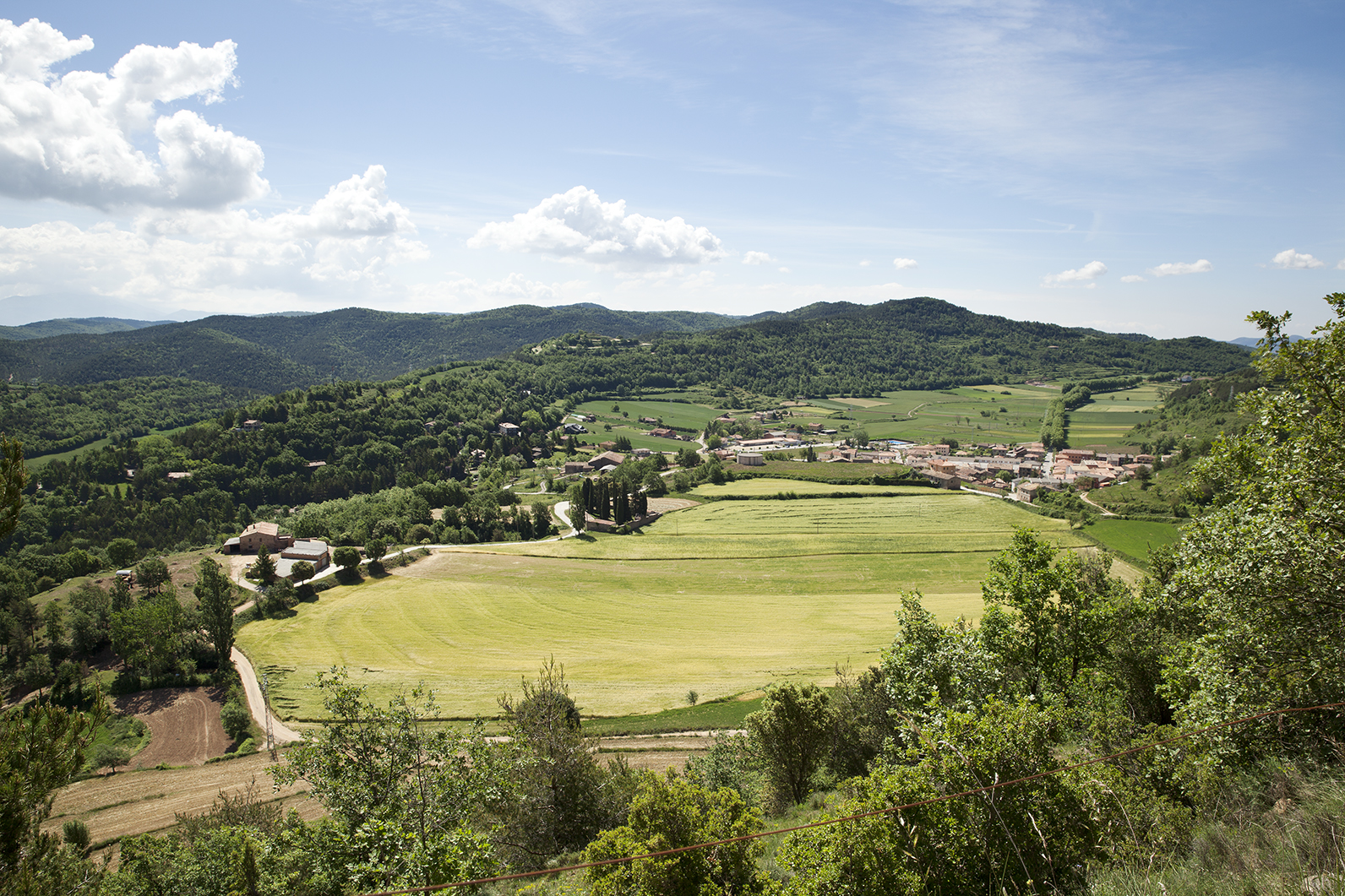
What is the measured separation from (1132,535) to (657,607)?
180 ft

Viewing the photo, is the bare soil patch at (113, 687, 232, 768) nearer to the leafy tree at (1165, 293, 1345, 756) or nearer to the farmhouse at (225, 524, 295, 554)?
the farmhouse at (225, 524, 295, 554)

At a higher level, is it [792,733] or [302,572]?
[792,733]

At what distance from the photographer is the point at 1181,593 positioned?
13664 millimetres

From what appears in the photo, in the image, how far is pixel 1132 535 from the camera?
2660 inches

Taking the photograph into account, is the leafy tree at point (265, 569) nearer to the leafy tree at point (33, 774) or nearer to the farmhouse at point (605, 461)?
the leafy tree at point (33, 774)

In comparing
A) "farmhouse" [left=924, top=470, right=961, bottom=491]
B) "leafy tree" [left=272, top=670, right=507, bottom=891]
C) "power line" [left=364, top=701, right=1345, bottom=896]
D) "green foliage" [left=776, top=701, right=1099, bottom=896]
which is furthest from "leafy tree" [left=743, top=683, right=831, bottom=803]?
"farmhouse" [left=924, top=470, right=961, bottom=491]

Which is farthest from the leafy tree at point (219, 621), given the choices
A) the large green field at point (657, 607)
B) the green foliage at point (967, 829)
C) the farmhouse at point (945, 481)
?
the farmhouse at point (945, 481)

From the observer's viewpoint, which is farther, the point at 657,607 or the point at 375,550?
the point at 375,550

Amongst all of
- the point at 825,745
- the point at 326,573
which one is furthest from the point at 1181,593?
the point at 326,573

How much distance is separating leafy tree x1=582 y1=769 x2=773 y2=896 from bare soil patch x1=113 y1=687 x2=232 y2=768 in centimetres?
3844

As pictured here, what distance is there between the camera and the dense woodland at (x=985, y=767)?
9742mm

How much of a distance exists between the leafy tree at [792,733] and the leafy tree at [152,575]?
230ft

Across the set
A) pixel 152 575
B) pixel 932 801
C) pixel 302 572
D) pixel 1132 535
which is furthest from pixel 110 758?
pixel 1132 535

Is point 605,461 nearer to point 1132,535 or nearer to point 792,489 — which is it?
point 792,489
